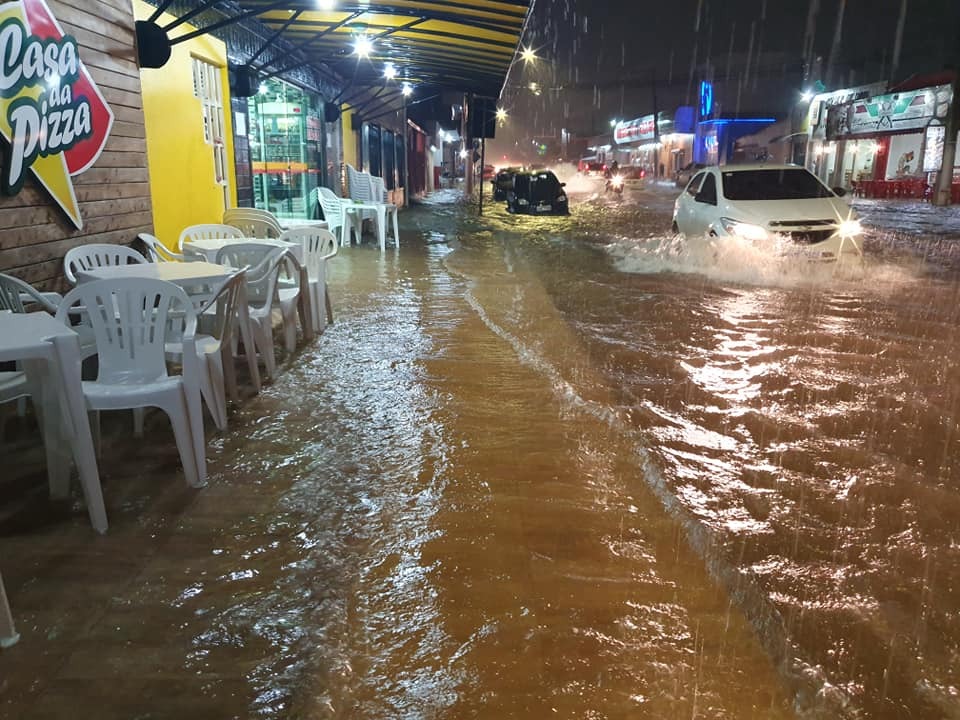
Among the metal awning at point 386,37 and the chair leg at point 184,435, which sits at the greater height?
the metal awning at point 386,37

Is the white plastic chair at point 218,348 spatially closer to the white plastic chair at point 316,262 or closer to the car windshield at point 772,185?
the white plastic chair at point 316,262

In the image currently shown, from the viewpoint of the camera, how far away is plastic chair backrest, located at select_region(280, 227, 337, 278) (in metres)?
7.44

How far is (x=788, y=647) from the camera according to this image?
8.93 feet

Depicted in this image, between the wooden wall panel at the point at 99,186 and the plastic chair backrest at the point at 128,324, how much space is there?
6.70 ft

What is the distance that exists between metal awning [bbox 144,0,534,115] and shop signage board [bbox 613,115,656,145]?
58.1 m

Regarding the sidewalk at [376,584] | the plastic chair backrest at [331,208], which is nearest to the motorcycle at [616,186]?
the plastic chair backrest at [331,208]

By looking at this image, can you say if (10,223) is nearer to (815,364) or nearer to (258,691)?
(258,691)

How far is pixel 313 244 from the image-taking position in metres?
7.73

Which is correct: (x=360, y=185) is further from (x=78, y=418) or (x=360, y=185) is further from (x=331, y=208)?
(x=78, y=418)

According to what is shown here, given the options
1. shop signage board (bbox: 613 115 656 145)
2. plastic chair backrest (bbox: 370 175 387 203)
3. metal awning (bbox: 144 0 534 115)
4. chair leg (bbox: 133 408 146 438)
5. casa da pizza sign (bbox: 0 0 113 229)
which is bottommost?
chair leg (bbox: 133 408 146 438)

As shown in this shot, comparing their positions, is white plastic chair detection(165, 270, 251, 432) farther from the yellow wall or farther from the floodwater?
the yellow wall

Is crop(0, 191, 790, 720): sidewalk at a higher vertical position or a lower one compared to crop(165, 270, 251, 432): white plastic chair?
lower

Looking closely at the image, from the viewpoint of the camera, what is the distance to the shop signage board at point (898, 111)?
28578mm

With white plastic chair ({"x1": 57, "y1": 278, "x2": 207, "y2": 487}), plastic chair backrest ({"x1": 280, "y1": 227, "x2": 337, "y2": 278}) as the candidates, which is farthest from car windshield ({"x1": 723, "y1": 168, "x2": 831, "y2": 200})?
white plastic chair ({"x1": 57, "y1": 278, "x2": 207, "y2": 487})
